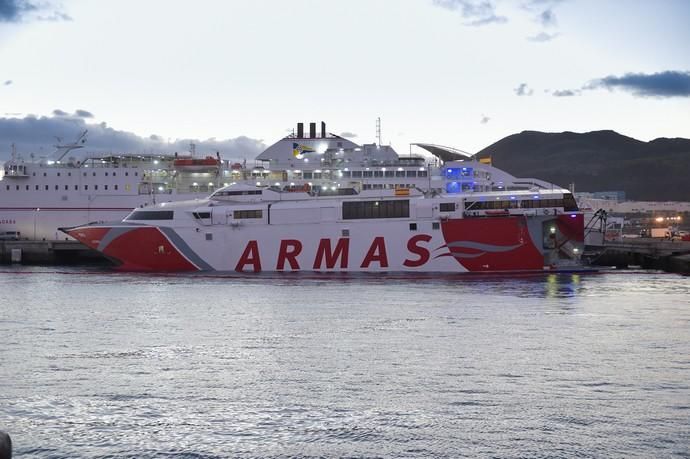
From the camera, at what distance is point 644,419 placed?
13.3 m

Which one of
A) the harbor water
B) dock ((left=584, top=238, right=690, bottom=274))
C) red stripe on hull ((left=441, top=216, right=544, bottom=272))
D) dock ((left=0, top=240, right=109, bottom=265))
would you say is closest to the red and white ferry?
red stripe on hull ((left=441, top=216, right=544, bottom=272))

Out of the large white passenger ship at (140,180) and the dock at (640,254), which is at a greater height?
the large white passenger ship at (140,180)

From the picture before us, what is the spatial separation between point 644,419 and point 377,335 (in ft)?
33.9

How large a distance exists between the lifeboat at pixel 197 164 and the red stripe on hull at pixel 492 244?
3123cm

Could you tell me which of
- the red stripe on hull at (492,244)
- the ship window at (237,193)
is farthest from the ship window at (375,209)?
the ship window at (237,193)

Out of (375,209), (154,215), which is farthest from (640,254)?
(154,215)

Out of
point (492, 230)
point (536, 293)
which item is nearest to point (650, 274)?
point (492, 230)

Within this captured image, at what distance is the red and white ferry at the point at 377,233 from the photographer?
4150 centimetres

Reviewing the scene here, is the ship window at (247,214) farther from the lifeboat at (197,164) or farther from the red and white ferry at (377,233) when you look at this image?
the lifeboat at (197,164)

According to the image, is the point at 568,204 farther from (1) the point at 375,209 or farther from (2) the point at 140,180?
(2) the point at 140,180

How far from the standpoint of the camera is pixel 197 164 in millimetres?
66125

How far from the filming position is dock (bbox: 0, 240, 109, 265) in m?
55.8

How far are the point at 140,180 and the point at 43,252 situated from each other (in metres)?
11.2

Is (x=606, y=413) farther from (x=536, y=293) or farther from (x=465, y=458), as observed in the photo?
(x=536, y=293)
